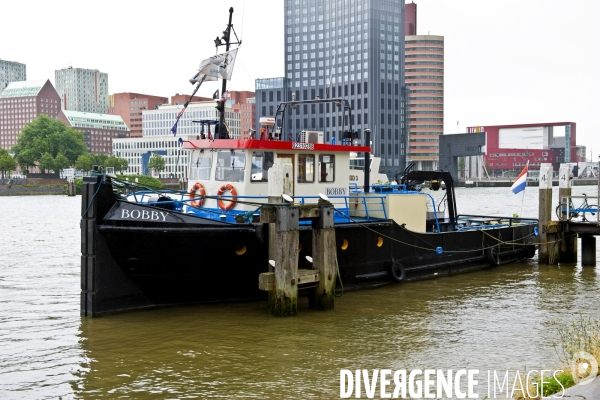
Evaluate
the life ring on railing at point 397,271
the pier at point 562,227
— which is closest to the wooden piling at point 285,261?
the life ring on railing at point 397,271

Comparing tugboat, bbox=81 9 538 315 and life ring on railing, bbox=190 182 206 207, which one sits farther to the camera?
life ring on railing, bbox=190 182 206 207

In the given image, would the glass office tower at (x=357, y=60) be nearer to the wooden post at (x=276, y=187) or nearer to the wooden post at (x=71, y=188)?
the wooden post at (x=71, y=188)

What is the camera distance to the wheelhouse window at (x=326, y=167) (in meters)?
18.4

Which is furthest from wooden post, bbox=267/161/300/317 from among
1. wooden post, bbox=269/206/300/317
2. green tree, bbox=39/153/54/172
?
green tree, bbox=39/153/54/172

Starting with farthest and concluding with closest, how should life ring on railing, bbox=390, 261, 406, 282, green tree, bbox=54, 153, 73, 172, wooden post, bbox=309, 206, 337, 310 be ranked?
green tree, bbox=54, 153, 73, 172 → life ring on railing, bbox=390, 261, 406, 282 → wooden post, bbox=309, 206, 337, 310

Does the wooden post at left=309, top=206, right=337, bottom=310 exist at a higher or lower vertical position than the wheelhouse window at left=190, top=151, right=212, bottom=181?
lower

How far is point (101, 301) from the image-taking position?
575 inches

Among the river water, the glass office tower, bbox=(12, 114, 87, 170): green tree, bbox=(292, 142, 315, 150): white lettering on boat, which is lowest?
the river water

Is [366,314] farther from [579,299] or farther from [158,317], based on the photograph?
[579,299]

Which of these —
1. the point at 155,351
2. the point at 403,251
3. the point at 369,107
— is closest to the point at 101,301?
the point at 155,351

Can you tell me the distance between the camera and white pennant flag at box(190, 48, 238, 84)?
58.2 feet

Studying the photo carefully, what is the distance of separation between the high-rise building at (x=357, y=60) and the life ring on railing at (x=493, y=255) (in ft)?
364

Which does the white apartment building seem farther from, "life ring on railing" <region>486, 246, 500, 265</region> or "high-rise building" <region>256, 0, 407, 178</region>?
"life ring on railing" <region>486, 246, 500, 265</region>

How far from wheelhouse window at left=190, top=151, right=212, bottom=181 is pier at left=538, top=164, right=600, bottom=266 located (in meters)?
11.8
